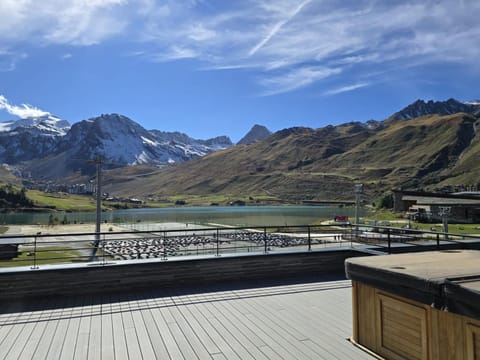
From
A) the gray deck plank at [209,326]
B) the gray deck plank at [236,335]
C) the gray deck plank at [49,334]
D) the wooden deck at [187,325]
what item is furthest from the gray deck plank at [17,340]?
the gray deck plank at [236,335]

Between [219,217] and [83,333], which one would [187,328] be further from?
[219,217]

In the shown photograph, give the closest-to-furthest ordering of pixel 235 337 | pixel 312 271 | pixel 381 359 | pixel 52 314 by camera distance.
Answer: pixel 381 359 < pixel 235 337 < pixel 52 314 < pixel 312 271

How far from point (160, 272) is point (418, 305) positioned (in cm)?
499

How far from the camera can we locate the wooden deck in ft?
13.6

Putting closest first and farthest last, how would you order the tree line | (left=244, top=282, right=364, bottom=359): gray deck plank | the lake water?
(left=244, top=282, right=364, bottom=359): gray deck plank
the lake water
the tree line

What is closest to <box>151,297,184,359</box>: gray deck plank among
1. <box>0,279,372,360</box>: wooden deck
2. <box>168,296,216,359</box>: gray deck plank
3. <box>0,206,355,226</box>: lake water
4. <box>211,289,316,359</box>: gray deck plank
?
<box>0,279,372,360</box>: wooden deck

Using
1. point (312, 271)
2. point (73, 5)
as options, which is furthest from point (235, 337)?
point (73, 5)

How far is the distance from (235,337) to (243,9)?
49.8 ft

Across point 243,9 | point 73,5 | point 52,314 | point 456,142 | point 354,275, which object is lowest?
point 52,314

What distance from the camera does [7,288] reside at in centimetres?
621

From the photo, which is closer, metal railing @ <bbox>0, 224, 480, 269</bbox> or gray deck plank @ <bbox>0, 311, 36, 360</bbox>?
gray deck plank @ <bbox>0, 311, 36, 360</bbox>

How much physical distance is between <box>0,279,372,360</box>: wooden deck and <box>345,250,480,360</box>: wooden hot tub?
1.38ft

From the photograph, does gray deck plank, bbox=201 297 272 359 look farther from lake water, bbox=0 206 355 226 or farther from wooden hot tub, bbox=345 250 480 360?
lake water, bbox=0 206 355 226

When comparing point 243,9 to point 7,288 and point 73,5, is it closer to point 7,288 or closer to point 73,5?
point 73,5
